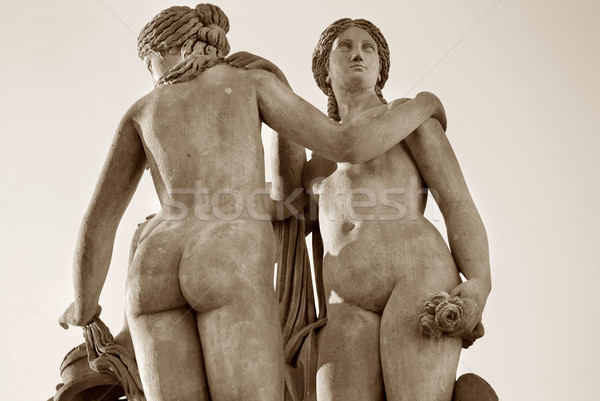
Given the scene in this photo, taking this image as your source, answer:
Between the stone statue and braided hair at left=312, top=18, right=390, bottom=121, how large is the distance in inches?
17.4

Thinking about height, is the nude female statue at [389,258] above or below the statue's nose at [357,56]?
below

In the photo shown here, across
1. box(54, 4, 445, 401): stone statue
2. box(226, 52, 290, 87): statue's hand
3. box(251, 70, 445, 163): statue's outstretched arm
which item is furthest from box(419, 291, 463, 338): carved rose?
box(226, 52, 290, 87): statue's hand

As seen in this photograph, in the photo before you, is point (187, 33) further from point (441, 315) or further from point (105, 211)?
point (441, 315)

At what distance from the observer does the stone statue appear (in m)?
5.84

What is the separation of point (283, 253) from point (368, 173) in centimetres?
76

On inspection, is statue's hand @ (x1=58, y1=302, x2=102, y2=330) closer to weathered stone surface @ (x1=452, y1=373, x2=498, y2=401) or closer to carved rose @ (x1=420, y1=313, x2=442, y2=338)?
carved rose @ (x1=420, y1=313, x2=442, y2=338)

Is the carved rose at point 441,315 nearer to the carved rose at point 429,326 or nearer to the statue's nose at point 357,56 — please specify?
the carved rose at point 429,326

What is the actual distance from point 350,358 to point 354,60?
1762 mm

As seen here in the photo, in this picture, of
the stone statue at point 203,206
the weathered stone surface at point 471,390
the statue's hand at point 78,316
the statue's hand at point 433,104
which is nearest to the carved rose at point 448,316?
the weathered stone surface at point 471,390

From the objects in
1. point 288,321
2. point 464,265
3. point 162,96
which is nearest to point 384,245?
point 464,265

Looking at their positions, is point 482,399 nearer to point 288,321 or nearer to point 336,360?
point 336,360

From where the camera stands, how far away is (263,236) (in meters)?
6.10

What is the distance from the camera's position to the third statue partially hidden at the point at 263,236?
5871mm

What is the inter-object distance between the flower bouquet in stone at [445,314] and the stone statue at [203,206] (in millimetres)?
734
